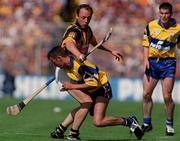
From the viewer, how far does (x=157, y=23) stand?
13.0 m

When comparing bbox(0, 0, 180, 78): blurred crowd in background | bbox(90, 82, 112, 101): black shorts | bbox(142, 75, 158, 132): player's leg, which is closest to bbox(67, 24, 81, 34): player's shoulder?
bbox(90, 82, 112, 101): black shorts

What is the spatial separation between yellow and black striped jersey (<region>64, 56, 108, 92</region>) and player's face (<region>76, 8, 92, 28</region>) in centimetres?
55

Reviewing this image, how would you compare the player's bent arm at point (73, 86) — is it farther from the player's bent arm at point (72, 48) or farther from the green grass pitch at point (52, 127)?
the green grass pitch at point (52, 127)

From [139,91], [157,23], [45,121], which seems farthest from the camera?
[139,91]

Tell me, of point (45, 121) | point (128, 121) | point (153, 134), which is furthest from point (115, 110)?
point (128, 121)

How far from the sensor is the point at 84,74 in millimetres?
11227

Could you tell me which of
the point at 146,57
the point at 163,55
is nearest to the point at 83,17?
the point at 146,57

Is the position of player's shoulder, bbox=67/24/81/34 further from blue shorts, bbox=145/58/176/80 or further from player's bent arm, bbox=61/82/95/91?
blue shorts, bbox=145/58/176/80

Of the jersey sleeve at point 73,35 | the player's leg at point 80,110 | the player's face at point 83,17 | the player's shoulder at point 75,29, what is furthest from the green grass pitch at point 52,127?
the player's face at point 83,17

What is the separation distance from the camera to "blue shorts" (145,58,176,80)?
13.0m

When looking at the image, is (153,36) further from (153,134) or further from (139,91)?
(139,91)

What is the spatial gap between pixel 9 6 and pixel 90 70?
58.2ft

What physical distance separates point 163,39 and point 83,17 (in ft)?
6.90

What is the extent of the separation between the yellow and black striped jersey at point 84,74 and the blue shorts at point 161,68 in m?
1.93
